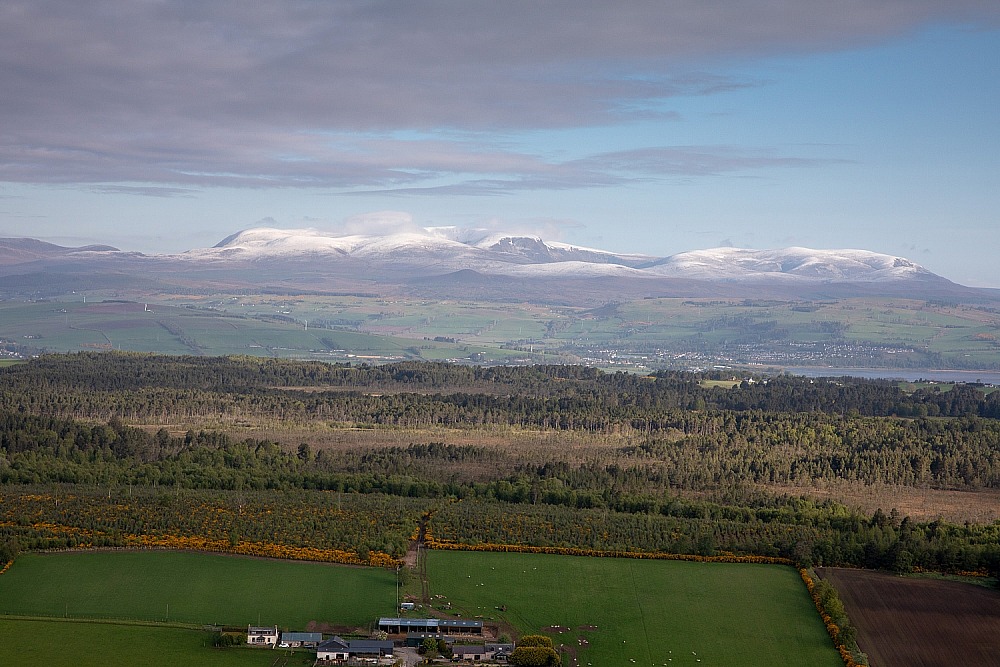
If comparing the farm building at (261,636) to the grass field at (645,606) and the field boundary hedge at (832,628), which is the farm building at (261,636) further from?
the field boundary hedge at (832,628)

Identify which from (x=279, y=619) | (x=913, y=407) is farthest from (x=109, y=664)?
(x=913, y=407)

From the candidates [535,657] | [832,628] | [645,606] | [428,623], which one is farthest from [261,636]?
[832,628]

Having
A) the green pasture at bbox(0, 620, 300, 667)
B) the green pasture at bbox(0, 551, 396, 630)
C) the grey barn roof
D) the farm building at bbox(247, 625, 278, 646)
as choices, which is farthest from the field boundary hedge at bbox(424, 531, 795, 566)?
the green pasture at bbox(0, 620, 300, 667)

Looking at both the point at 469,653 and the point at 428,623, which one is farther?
the point at 428,623

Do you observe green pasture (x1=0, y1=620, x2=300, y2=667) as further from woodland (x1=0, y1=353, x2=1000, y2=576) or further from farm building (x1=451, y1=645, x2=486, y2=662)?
woodland (x1=0, y1=353, x2=1000, y2=576)

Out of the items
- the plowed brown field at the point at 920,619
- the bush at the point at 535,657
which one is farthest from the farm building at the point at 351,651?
the plowed brown field at the point at 920,619

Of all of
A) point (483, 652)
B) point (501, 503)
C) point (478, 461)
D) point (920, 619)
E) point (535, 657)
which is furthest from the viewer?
point (478, 461)

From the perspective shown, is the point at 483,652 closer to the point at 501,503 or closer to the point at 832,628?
the point at 832,628
